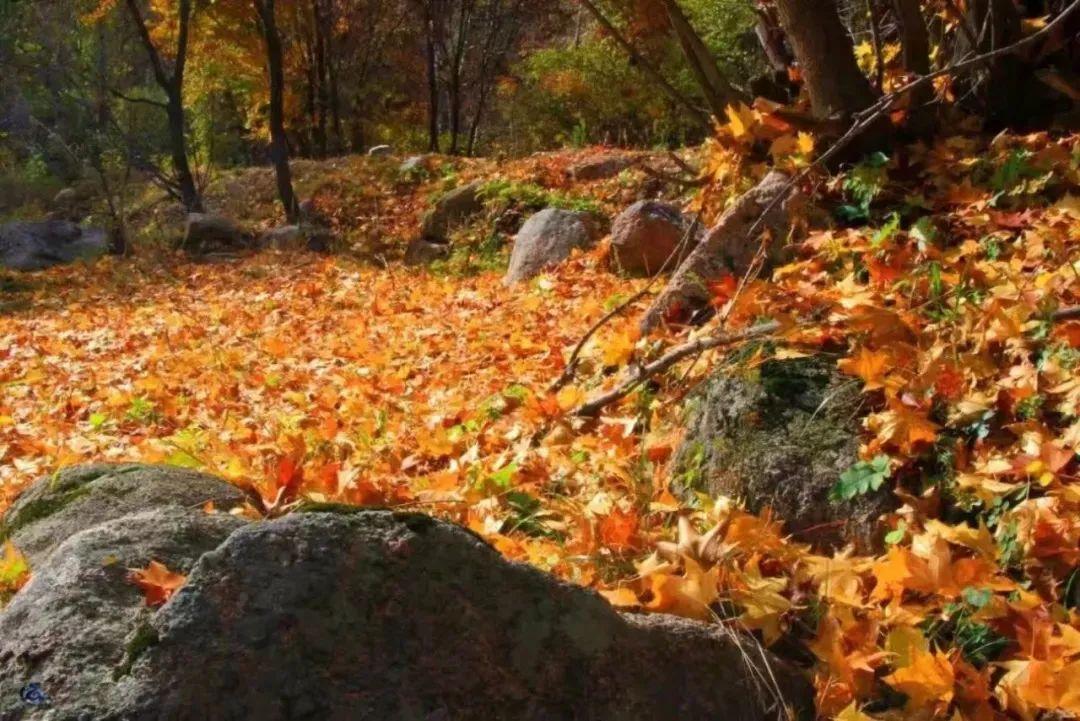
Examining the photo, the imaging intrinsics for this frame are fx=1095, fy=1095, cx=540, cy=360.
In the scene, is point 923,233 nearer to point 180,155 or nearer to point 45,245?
point 180,155

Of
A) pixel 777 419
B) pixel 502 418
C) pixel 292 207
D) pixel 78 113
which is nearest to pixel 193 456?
pixel 502 418

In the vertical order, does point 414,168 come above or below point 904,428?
below

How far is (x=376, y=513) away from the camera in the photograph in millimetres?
1845

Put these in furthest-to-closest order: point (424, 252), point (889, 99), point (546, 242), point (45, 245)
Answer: point (45, 245)
point (424, 252)
point (546, 242)
point (889, 99)

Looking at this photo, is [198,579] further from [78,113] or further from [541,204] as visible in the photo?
[78,113]

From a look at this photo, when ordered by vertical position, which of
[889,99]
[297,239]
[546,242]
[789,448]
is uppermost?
[889,99]

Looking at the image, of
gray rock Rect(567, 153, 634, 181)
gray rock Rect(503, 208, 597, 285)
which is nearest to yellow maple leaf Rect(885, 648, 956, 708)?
gray rock Rect(503, 208, 597, 285)

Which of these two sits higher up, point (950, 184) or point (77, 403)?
point (950, 184)

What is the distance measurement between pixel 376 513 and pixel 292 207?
12697 mm

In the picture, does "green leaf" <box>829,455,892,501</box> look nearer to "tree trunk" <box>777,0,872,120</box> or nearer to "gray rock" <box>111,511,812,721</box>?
"gray rock" <box>111,511,812,721</box>

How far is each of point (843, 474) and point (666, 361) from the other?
85 centimetres

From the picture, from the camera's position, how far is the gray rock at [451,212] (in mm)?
11523

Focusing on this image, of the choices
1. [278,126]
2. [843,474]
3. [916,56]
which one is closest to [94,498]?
[843,474]

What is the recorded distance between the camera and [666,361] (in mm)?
3273
